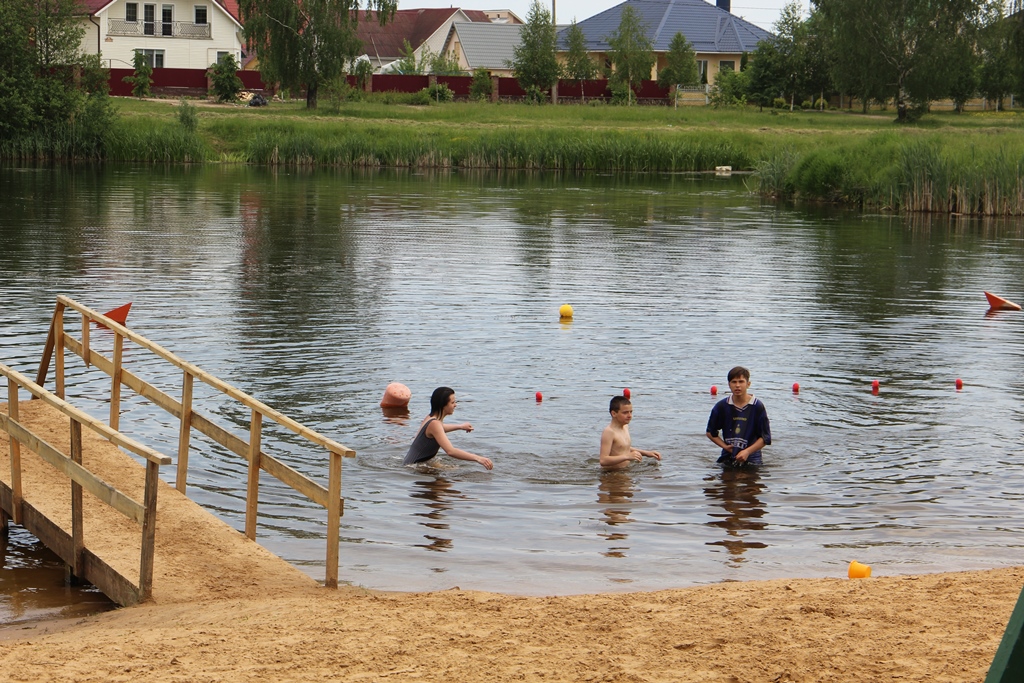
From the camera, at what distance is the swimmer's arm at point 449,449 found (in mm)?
13078

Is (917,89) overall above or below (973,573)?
above

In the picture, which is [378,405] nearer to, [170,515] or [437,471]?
[437,471]

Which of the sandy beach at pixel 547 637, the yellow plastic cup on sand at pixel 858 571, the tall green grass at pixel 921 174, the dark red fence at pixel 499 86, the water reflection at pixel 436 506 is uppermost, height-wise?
the dark red fence at pixel 499 86

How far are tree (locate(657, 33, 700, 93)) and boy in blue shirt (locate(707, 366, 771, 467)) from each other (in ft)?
268

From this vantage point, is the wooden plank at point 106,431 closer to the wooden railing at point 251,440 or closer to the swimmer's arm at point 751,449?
the wooden railing at point 251,440

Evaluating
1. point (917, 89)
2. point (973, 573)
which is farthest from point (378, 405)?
point (917, 89)

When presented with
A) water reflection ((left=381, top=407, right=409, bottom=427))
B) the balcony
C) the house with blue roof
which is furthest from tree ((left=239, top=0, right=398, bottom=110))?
water reflection ((left=381, top=407, right=409, bottom=427))

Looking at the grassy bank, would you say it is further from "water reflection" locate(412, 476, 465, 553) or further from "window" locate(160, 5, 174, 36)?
"water reflection" locate(412, 476, 465, 553)

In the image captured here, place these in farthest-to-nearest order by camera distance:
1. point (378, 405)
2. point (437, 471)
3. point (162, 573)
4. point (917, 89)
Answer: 1. point (917, 89)
2. point (378, 405)
3. point (437, 471)
4. point (162, 573)

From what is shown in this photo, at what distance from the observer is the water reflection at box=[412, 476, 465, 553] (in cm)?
1096

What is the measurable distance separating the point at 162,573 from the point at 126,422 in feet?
19.9

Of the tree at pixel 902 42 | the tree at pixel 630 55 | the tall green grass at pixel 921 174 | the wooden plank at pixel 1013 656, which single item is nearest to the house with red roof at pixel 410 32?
the tree at pixel 630 55

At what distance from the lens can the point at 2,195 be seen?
139ft

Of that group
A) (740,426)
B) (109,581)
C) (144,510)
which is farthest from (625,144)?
(144,510)
